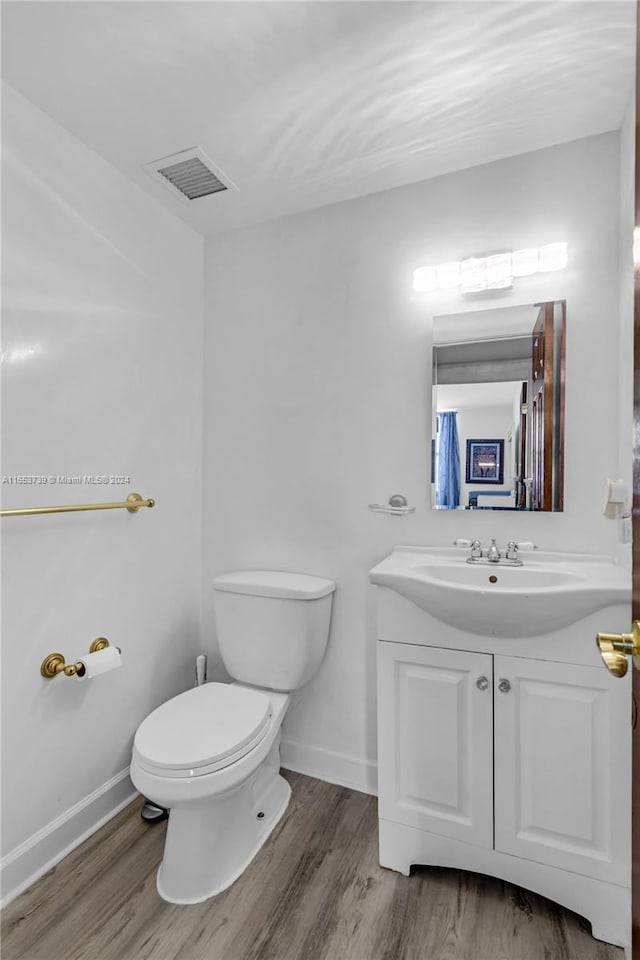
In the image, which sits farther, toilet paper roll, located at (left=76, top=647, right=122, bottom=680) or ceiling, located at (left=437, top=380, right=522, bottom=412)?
ceiling, located at (left=437, top=380, right=522, bottom=412)

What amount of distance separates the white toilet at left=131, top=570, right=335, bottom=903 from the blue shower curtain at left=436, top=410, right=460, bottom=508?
540 millimetres

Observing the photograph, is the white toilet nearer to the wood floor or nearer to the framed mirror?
the wood floor

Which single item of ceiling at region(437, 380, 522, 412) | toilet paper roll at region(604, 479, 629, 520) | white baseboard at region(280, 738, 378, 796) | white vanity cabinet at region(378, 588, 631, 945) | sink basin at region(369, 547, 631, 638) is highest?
ceiling at region(437, 380, 522, 412)

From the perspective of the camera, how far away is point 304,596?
1778mm

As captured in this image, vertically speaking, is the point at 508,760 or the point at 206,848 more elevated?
the point at 508,760

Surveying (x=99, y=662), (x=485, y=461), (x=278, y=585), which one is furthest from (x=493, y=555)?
(x=99, y=662)

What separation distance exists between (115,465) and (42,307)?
549 mm

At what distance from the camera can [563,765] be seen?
1.31m

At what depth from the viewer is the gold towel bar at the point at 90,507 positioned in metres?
1.40

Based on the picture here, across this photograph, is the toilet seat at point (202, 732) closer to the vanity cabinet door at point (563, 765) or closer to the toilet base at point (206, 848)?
the toilet base at point (206, 848)

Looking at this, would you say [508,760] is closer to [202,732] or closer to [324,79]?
[202,732]

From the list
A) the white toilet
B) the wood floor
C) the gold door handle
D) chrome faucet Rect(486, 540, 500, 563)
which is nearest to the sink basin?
chrome faucet Rect(486, 540, 500, 563)

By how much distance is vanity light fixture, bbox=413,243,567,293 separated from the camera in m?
1.64

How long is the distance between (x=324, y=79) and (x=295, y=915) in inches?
88.2
